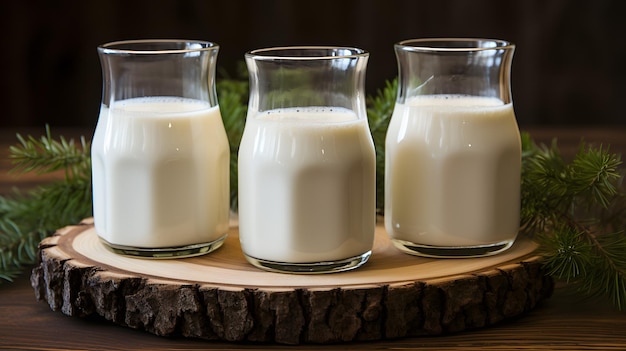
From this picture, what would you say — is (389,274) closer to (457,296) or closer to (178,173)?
(457,296)

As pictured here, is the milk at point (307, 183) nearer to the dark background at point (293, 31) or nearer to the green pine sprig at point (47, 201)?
the green pine sprig at point (47, 201)

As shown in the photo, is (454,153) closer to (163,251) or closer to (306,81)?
(306,81)

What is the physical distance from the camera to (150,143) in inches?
43.0

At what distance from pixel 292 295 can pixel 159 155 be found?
240 millimetres

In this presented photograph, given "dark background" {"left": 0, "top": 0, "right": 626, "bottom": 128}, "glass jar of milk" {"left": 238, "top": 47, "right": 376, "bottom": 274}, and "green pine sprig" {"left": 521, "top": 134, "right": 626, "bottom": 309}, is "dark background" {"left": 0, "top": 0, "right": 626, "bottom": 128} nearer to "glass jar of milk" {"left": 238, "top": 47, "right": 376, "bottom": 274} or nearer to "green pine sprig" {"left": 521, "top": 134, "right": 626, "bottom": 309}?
"green pine sprig" {"left": 521, "top": 134, "right": 626, "bottom": 309}

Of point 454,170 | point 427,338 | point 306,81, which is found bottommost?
point 427,338

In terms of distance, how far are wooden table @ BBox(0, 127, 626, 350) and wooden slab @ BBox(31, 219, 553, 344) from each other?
1 centimetres

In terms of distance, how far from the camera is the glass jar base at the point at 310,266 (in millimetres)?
1052

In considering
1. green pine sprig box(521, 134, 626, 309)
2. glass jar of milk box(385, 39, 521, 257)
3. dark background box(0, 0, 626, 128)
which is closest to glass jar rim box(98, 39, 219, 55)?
glass jar of milk box(385, 39, 521, 257)

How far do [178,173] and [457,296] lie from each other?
1.14 ft

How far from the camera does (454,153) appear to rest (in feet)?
3.58

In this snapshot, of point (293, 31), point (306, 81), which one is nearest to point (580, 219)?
point (306, 81)

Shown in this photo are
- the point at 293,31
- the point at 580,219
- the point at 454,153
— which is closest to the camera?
the point at 454,153

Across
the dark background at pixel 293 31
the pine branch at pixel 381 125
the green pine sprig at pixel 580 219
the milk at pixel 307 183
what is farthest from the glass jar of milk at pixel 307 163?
the dark background at pixel 293 31
